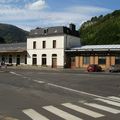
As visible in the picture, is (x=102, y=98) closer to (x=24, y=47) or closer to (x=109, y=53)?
(x=109, y=53)

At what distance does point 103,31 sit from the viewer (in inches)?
5551

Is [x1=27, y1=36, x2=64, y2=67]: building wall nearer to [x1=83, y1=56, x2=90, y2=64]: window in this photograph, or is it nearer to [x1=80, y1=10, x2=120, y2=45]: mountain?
[x1=83, y1=56, x2=90, y2=64]: window

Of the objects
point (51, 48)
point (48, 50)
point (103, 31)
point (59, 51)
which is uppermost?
point (103, 31)

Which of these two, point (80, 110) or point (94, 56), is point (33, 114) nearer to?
point (80, 110)

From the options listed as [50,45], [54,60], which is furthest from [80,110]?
[50,45]

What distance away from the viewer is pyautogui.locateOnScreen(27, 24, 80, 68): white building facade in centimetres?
7512

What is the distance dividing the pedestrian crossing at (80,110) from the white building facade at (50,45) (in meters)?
58.1

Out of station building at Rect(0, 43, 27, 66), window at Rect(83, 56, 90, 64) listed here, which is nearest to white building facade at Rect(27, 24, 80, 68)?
station building at Rect(0, 43, 27, 66)

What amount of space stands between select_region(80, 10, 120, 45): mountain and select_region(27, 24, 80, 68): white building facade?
36.7 m

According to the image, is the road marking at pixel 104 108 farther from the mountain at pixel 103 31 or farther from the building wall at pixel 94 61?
the mountain at pixel 103 31

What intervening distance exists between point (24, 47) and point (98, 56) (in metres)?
23.6

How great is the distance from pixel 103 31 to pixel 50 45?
219ft

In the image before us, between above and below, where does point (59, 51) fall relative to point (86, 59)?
above

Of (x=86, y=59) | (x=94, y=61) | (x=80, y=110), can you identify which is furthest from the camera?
(x=86, y=59)
